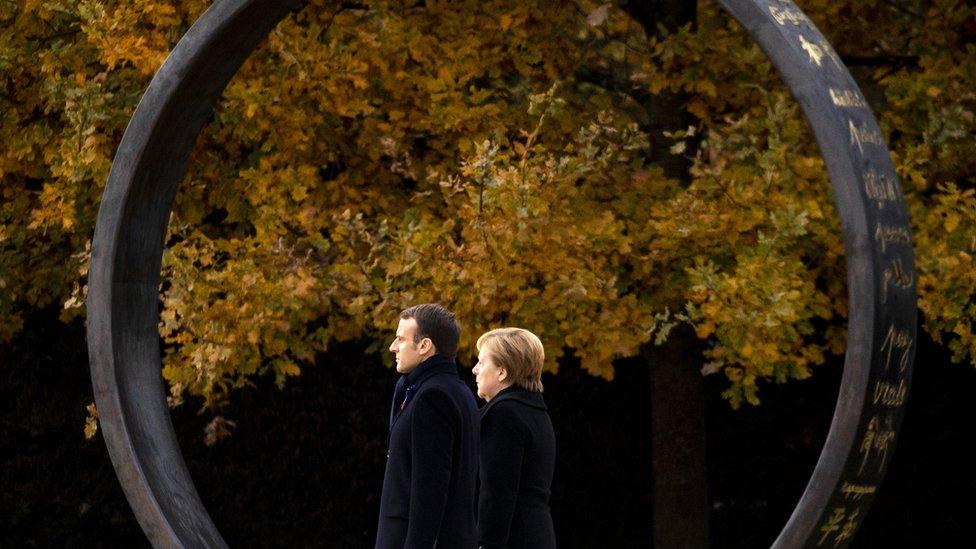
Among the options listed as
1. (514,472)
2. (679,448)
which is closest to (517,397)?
(514,472)

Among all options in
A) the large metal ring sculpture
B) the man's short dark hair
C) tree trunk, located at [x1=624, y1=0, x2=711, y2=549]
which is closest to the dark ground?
tree trunk, located at [x1=624, y1=0, x2=711, y2=549]

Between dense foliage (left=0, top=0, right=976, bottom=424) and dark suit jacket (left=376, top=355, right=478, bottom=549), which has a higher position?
dense foliage (left=0, top=0, right=976, bottom=424)

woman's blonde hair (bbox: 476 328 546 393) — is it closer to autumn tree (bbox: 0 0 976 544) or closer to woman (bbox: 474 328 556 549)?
woman (bbox: 474 328 556 549)

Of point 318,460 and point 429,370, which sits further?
point 318,460

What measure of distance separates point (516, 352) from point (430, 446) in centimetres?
45

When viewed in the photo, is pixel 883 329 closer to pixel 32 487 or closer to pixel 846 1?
pixel 846 1

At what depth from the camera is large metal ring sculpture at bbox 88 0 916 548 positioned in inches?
186

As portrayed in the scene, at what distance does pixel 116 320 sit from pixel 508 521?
2310 mm

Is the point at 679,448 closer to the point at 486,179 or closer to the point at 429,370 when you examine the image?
the point at 486,179

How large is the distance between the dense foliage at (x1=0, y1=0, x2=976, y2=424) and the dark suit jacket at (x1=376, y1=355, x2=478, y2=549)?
220 cm

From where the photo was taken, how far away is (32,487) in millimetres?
11062

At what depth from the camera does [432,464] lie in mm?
4566

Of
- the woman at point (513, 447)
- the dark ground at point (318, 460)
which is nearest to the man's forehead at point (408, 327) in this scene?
the woman at point (513, 447)

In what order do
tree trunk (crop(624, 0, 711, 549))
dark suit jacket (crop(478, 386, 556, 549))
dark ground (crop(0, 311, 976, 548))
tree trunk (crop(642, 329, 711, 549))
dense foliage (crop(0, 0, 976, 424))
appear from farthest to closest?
1. dark ground (crop(0, 311, 976, 548))
2. tree trunk (crop(642, 329, 711, 549))
3. tree trunk (crop(624, 0, 711, 549))
4. dense foliage (crop(0, 0, 976, 424))
5. dark suit jacket (crop(478, 386, 556, 549))
